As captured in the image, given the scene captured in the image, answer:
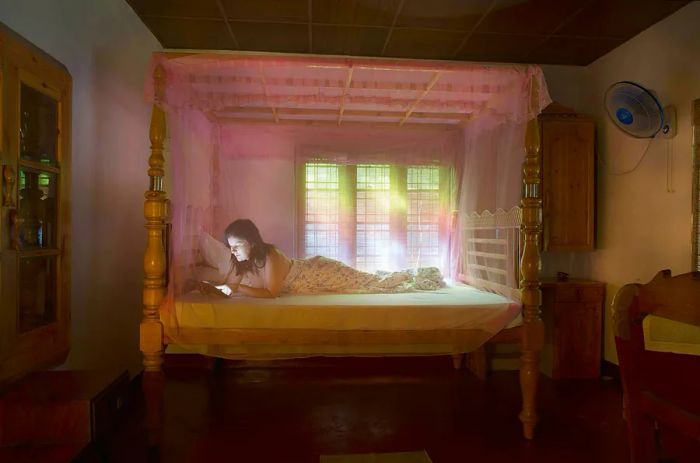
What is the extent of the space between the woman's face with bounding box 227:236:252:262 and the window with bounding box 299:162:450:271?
3.09 ft

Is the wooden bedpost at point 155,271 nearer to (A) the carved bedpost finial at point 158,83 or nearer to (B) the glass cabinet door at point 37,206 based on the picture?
(A) the carved bedpost finial at point 158,83

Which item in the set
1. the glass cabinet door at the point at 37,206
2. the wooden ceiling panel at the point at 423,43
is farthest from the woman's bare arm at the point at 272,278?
the wooden ceiling panel at the point at 423,43

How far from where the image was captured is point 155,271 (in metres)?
2.78

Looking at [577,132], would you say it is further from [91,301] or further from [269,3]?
[91,301]

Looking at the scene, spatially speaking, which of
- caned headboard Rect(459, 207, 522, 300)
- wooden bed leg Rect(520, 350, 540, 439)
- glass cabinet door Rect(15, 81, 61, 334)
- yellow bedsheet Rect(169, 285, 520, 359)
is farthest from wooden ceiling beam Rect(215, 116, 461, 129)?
wooden bed leg Rect(520, 350, 540, 439)

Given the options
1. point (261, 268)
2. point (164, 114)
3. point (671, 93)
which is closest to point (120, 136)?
point (164, 114)

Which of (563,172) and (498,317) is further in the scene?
(563,172)

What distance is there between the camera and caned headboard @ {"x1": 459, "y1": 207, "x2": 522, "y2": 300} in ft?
10.4

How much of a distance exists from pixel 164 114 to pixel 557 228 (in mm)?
3341

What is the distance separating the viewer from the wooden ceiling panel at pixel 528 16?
3301 mm

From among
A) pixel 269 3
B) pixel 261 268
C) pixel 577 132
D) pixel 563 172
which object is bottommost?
pixel 261 268

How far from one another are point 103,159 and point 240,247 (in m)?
1.10

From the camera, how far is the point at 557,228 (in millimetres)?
4156

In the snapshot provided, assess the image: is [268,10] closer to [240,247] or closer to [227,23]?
[227,23]
